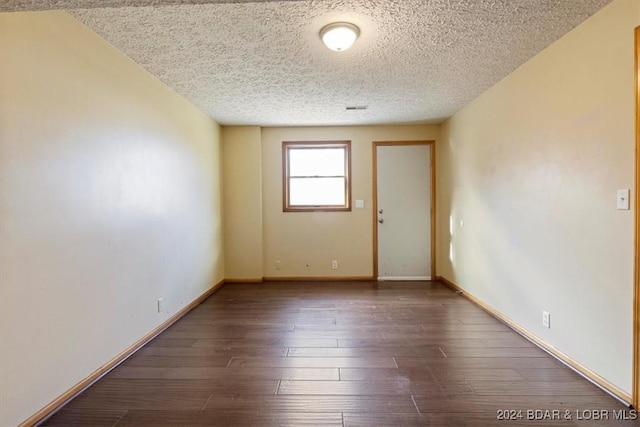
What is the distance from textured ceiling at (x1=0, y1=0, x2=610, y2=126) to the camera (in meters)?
1.85

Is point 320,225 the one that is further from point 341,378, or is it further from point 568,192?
point 568,192

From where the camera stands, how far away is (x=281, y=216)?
479 centimetres

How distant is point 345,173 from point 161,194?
2.70 meters

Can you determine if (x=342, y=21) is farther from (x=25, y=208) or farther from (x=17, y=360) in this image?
(x=17, y=360)

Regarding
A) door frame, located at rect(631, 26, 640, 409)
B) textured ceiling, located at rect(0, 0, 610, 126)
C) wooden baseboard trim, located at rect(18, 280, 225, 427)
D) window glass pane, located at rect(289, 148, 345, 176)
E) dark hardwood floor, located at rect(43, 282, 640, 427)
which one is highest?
textured ceiling, located at rect(0, 0, 610, 126)

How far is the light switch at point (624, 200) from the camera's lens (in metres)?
1.71

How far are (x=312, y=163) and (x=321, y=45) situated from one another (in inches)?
102

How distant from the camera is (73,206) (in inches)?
73.4

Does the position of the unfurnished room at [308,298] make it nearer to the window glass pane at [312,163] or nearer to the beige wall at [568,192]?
the beige wall at [568,192]

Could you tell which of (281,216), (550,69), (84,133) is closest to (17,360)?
(84,133)

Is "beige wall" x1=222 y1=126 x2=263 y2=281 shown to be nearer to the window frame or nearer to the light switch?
the window frame

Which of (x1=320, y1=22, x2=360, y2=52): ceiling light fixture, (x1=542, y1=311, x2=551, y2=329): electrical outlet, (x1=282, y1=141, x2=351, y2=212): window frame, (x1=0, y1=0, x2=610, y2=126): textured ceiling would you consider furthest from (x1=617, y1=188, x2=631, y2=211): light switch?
(x1=282, y1=141, x2=351, y2=212): window frame

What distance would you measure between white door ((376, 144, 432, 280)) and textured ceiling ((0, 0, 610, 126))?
48.6 inches

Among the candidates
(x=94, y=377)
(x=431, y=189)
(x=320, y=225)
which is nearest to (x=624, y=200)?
(x=431, y=189)
